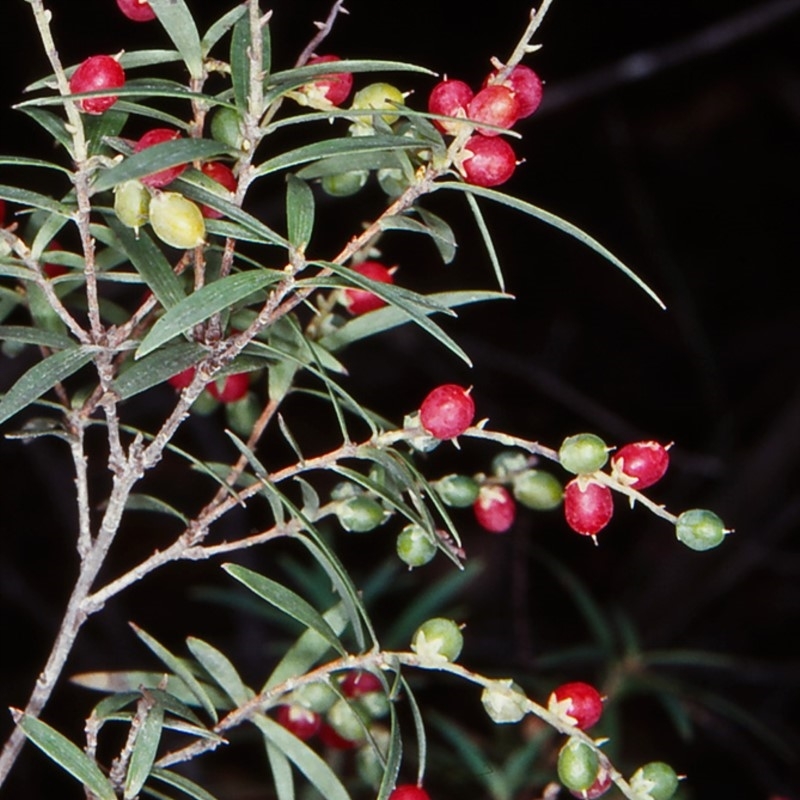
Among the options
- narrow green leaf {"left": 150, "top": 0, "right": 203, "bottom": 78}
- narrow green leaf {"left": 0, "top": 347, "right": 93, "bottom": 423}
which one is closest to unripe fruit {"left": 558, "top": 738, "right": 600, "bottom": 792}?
narrow green leaf {"left": 0, "top": 347, "right": 93, "bottom": 423}

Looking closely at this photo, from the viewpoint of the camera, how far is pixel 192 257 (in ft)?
3.50

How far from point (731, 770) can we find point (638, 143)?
70.6 inches

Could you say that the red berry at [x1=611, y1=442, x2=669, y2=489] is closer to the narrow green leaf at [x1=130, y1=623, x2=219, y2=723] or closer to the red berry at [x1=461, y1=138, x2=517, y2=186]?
the red berry at [x1=461, y1=138, x2=517, y2=186]

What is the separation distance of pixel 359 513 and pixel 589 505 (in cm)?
21

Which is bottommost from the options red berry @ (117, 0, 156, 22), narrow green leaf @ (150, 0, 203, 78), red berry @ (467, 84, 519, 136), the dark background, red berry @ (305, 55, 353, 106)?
the dark background

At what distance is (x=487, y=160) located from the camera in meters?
0.96

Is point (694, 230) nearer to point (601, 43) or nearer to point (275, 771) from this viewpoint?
point (601, 43)

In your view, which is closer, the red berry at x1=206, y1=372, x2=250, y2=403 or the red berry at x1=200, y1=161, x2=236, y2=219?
the red berry at x1=200, y1=161, x2=236, y2=219

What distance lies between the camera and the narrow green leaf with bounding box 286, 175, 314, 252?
972 millimetres

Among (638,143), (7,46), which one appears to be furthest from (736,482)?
(7,46)

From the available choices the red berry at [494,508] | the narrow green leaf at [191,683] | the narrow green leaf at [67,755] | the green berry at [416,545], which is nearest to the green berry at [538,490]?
the red berry at [494,508]

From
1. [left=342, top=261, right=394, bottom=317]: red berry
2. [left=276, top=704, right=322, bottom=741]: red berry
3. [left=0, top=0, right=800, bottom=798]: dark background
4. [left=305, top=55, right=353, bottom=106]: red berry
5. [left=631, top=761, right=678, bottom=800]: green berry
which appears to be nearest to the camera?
[left=305, top=55, right=353, bottom=106]: red berry

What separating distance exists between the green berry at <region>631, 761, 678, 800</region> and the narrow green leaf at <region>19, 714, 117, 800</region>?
449mm

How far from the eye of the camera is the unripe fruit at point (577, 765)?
3.52 ft
